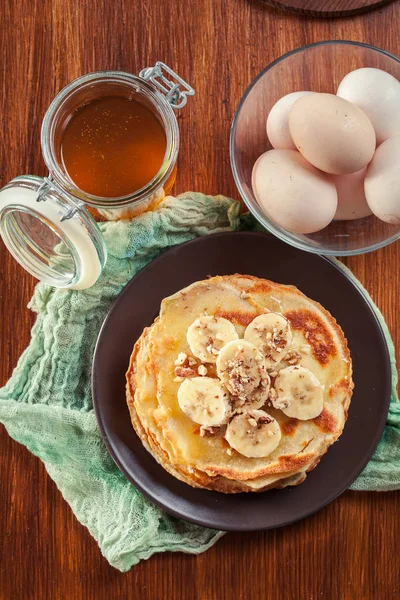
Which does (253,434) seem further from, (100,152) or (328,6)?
(328,6)

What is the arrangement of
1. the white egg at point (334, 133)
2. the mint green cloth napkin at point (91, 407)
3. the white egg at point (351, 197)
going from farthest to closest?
the mint green cloth napkin at point (91, 407) < the white egg at point (351, 197) < the white egg at point (334, 133)

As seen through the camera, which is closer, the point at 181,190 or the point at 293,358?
the point at 293,358

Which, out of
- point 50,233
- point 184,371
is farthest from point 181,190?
point 184,371

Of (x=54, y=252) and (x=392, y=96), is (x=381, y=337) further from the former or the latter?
(x=54, y=252)

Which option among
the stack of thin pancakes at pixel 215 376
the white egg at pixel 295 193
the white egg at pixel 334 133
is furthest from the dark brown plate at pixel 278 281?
the white egg at pixel 334 133

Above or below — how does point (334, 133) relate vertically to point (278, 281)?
above

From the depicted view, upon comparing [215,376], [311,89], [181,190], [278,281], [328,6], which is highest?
[328,6]

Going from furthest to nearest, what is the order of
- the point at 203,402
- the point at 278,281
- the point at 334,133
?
the point at 278,281 < the point at 203,402 < the point at 334,133

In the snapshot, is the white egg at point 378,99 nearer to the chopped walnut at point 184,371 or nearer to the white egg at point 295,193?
the white egg at point 295,193
